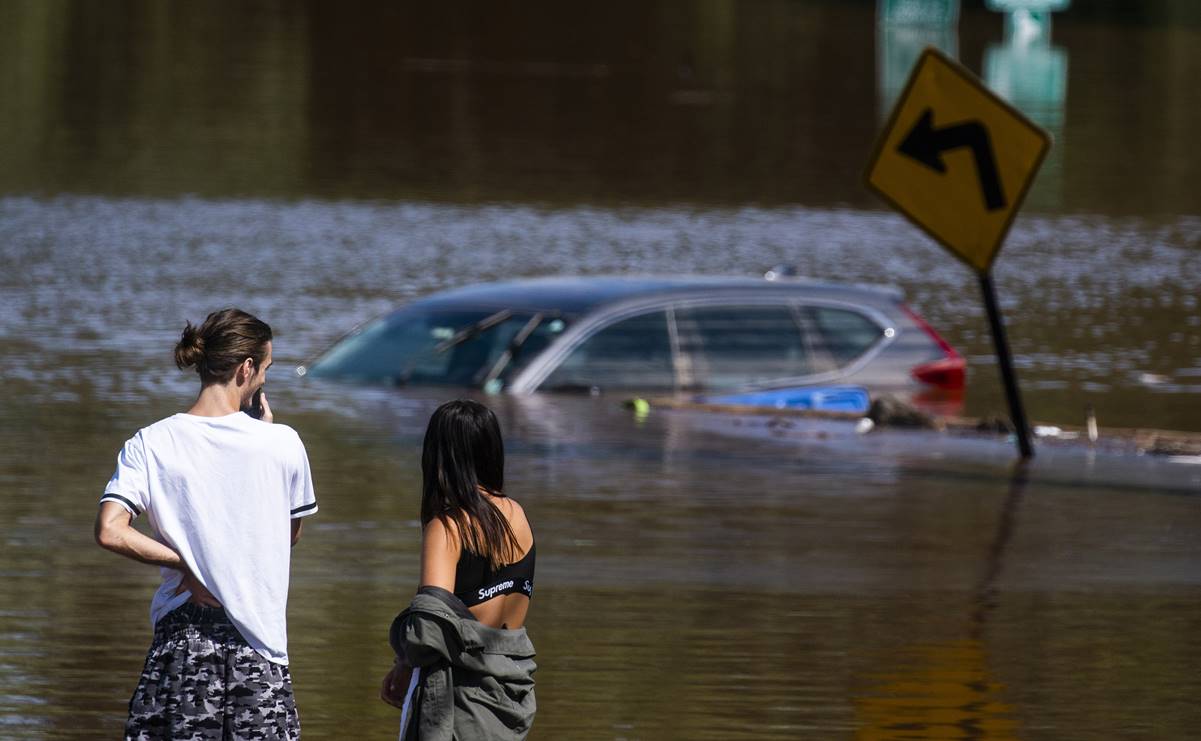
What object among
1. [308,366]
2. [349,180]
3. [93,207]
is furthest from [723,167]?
[308,366]

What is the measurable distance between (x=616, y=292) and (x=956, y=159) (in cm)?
403

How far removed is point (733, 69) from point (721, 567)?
195 feet

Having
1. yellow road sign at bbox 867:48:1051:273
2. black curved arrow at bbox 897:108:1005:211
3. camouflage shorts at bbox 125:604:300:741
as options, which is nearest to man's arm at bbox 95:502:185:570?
camouflage shorts at bbox 125:604:300:741

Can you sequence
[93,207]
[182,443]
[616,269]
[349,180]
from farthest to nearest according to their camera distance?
1. [349,180]
2. [93,207]
3. [616,269]
4. [182,443]

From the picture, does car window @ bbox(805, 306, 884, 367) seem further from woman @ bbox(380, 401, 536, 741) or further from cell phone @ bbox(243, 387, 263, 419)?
woman @ bbox(380, 401, 536, 741)

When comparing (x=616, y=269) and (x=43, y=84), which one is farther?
(x=43, y=84)

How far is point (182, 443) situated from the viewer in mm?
5566

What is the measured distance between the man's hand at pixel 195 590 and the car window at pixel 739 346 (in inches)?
439

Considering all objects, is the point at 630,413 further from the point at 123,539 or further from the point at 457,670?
the point at 123,539

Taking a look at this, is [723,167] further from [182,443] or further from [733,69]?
[182,443]

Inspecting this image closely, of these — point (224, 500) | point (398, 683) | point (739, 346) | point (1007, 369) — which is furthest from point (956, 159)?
point (224, 500)

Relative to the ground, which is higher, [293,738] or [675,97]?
[293,738]

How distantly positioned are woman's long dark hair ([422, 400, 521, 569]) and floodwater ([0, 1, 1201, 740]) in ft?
6.86

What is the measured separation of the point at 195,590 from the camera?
5.64 metres
